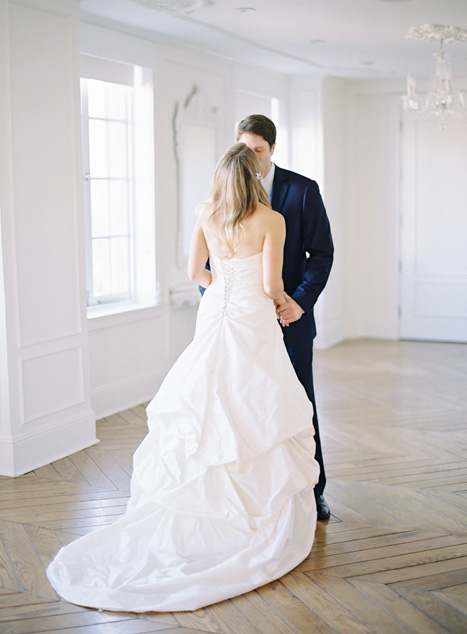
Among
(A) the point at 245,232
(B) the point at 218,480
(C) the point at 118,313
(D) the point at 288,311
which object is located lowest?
(B) the point at 218,480

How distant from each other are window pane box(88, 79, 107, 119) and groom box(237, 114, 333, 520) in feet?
7.72

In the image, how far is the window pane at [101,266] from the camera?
18.2 ft

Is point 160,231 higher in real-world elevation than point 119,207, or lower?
lower

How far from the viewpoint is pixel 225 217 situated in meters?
3.04

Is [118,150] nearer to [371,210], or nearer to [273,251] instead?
[273,251]

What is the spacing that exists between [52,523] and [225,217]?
1646 mm

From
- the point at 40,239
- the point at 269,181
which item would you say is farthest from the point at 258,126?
the point at 40,239

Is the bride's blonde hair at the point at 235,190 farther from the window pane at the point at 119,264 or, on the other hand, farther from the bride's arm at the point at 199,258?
the window pane at the point at 119,264

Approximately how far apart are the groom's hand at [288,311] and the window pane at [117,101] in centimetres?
292

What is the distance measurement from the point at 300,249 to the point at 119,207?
2.59 m

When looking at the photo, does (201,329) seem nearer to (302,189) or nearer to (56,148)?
(302,189)

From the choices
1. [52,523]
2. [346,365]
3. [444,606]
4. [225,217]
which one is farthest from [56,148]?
[346,365]

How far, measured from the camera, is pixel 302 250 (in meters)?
3.53

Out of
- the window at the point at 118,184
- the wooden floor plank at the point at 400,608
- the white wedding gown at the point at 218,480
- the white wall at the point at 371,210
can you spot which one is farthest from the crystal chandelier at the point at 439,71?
the wooden floor plank at the point at 400,608
